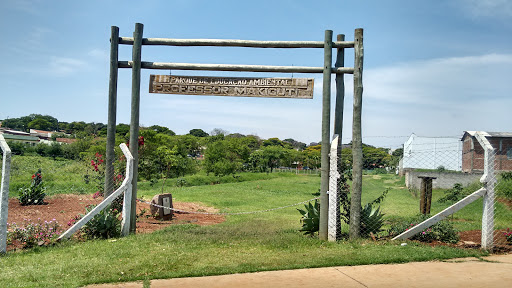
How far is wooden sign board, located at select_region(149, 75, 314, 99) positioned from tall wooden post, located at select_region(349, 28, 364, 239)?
2.95 ft

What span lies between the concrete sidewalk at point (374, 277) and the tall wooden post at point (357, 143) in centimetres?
182

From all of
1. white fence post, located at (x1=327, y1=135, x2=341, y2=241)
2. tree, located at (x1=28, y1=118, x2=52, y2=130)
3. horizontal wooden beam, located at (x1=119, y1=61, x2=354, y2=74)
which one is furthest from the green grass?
tree, located at (x1=28, y1=118, x2=52, y2=130)

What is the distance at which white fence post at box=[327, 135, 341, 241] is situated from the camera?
25.3 feet

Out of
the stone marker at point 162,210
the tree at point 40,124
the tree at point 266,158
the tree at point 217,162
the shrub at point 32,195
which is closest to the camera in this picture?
the stone marker at point 162,210

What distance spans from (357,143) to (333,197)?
1118 mm

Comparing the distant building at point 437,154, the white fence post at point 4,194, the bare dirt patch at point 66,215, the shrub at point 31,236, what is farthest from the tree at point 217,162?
the white fence post at point 4,194

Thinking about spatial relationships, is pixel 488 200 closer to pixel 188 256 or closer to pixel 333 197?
pixel 333 197

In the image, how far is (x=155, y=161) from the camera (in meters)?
24.7

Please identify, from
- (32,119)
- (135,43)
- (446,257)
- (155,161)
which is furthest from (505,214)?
(32,119)

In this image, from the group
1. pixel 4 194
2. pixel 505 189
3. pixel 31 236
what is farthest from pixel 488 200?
pixel 505 189

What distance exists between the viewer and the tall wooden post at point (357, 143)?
7.80m

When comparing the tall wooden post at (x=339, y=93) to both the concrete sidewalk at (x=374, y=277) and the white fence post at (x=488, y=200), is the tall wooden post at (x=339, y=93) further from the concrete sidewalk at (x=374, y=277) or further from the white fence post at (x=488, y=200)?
the concrete sidewalk at (x=374, y=277)

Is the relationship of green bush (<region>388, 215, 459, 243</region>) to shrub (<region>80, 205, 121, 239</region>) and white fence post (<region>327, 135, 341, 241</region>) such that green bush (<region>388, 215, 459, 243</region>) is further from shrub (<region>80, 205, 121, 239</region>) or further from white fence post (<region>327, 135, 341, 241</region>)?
shrub (<region>80, 205, 121, 239</region>)

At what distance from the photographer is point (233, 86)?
8391 millimetres
